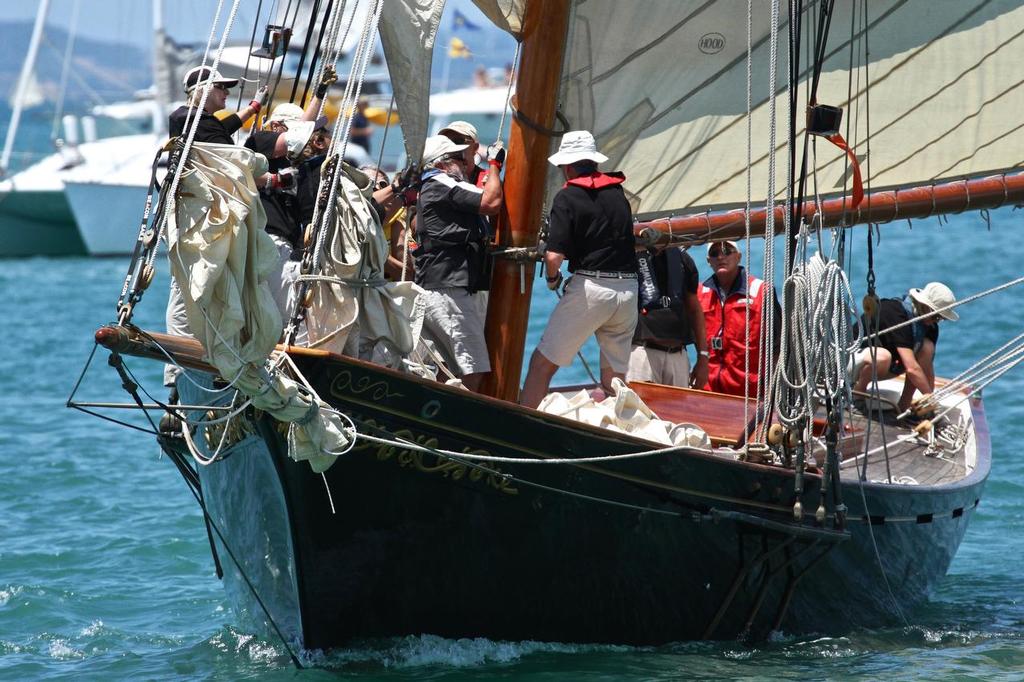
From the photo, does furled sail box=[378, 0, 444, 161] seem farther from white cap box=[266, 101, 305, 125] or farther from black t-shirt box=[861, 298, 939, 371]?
black t-shirt box=[861, 298, 939, 371]

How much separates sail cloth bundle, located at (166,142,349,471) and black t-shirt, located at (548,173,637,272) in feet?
6.26

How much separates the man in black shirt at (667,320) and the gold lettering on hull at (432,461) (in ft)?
9.42

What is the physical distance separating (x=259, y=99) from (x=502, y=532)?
11.1ft

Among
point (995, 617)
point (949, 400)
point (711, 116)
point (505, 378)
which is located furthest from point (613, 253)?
point (949, 400)

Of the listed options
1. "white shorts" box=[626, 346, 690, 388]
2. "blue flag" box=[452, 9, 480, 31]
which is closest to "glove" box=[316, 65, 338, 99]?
"white shorts" box=[626, 346, 690, 388]

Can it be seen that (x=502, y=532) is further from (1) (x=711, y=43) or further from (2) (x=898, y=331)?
(2) (x=898, y=331)

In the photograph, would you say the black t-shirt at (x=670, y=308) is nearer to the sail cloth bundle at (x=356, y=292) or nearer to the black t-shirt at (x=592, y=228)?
the black t-shirt at (x=592, y=228)

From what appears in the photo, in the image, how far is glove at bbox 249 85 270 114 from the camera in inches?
340

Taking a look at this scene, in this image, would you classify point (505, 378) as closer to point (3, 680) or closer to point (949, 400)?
Answer: point (3, 680)

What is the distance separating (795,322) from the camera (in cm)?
724

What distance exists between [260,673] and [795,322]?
303 cm

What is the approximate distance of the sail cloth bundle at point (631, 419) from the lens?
24.7 feet

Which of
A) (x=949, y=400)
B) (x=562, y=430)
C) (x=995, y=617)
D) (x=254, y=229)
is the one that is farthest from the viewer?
(x=949, y=400)

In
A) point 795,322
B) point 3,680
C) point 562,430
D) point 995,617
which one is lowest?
point 3,680
